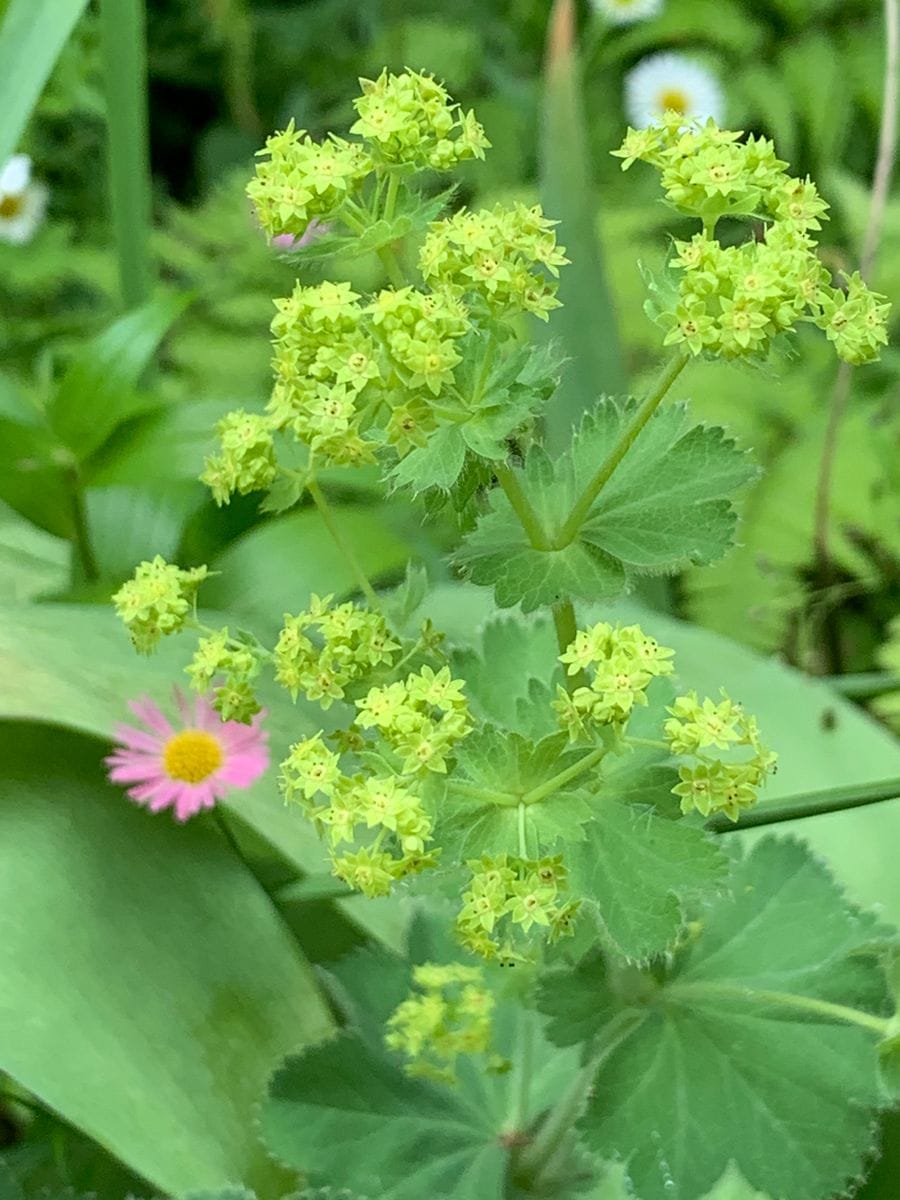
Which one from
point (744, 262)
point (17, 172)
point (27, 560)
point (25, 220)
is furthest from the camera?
point (25, 220)

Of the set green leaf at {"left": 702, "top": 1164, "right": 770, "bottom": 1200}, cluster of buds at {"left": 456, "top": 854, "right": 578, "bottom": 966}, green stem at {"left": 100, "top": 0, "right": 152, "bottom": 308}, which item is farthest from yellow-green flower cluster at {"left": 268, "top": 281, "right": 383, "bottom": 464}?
green stem at {"left": 100, "top": 0, "right": 152, "bottom": 308}

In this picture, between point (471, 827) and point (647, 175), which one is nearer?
point (471, 827)

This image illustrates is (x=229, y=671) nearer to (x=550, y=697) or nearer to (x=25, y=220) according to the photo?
(x=550, y=697)

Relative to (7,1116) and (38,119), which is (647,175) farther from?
(7,1116)

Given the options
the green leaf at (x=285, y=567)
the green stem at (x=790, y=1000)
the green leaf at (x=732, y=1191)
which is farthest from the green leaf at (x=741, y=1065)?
the green leaf at (x=285, y=567)

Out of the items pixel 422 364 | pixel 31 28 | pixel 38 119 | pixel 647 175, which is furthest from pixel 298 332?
pixel 647 175

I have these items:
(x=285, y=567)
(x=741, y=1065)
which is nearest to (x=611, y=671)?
(x=741, y=1065)
